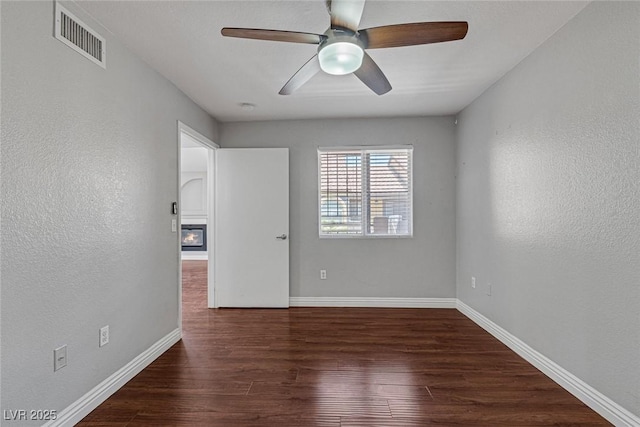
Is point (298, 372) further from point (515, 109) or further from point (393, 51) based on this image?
point (515, 109)

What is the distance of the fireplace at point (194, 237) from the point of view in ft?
28.0

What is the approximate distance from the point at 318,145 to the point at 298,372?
2.74 meters

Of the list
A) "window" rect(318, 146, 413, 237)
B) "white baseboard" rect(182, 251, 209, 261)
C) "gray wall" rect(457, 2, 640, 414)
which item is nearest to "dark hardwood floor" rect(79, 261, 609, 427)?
"gray wall" rect(457, 2, 640, 414)

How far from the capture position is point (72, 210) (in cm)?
184

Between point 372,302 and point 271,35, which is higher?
point 271,35

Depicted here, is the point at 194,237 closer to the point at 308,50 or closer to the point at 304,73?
the point at 308,50

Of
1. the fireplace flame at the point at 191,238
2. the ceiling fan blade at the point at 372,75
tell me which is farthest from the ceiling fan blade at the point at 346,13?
the fireplace flame at the point at 191,238

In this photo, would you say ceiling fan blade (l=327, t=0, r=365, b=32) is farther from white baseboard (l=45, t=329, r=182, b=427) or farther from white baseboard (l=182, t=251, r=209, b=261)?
white baseboard (l=182, t=251, r=209, b=261)

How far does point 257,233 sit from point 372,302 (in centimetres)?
172

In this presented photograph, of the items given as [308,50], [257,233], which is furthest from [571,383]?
[257,233]

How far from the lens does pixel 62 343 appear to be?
176 cm

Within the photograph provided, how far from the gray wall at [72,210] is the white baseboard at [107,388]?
0.17 feet

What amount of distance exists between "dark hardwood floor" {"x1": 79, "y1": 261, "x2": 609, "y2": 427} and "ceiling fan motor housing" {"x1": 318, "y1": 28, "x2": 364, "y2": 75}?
6.75 feet

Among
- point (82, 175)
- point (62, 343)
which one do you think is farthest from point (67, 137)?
point (62, 343)
